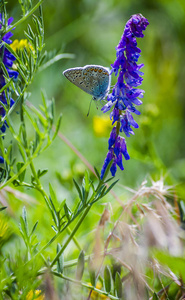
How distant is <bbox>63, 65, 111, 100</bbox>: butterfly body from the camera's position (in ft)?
2.99

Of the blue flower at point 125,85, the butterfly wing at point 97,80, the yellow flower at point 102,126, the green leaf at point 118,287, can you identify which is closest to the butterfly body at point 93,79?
the butterfly wing at point 97,80

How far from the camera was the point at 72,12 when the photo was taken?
101 inches

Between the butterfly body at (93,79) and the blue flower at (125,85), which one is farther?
the butterfly body at (93,79)

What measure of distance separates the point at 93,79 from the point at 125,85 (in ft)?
0.46

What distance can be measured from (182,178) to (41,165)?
67 centimetres

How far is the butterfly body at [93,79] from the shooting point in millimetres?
911

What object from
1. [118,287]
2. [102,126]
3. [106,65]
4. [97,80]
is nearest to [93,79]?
[97,80]

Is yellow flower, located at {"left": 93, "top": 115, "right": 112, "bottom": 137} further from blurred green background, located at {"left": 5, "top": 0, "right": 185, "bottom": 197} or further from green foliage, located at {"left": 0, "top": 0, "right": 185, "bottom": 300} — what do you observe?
blurred green background, located at {"left": 5, "top": 0, "right": 185, "bottom": 197}

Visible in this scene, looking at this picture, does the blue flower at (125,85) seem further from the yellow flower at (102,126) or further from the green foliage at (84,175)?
the yellow flower at (102,126)

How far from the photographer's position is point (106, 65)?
2455 millimetres

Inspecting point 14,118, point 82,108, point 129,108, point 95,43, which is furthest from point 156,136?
point 129,108

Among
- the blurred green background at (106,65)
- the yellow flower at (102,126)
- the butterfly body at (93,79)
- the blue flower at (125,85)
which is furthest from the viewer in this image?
the blurred green background at (106,65)

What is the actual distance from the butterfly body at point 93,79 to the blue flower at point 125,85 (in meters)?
0.10

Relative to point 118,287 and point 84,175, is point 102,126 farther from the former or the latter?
point 118,287
